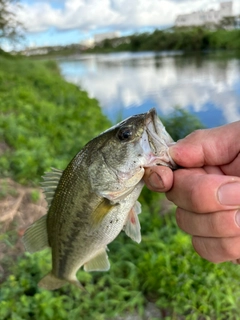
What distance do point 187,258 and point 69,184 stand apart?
221cm

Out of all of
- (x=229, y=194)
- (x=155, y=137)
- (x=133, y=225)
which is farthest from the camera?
(x=133, y=225)

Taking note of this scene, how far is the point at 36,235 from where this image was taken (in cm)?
221

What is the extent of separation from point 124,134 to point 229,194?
59cm

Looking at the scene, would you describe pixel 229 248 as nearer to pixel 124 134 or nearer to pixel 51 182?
pixel 124 134

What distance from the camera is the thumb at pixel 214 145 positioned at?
1860 mm

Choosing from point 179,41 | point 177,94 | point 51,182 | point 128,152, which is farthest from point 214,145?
point 179,41

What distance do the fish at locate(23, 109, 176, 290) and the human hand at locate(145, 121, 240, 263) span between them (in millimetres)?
98

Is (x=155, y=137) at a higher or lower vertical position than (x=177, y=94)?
higher

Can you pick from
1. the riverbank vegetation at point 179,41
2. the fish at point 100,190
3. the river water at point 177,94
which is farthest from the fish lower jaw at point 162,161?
the riverbank vegetation at point 179,41

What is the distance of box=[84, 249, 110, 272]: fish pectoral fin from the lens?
228cm

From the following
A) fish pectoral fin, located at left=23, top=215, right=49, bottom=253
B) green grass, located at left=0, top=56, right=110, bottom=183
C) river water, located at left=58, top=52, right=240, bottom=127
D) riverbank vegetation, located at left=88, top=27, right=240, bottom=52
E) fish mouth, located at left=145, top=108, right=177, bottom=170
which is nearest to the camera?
fish mouth, located at left=145, top=108, right=177, bottom=170

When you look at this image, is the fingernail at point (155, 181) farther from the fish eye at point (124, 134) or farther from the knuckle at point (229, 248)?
the knuckle at point (229, 248)

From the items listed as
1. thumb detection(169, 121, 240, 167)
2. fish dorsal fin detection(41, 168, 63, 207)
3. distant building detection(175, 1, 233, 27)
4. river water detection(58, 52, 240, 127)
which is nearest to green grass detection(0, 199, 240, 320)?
fish dorsal fin detection(41, 168, 63, 207)

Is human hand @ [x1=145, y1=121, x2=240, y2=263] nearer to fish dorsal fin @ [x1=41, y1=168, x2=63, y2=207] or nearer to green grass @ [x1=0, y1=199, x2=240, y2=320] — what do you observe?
fish dorsal fin @ [x1=41, y1=168, x2=63, y2=207]
